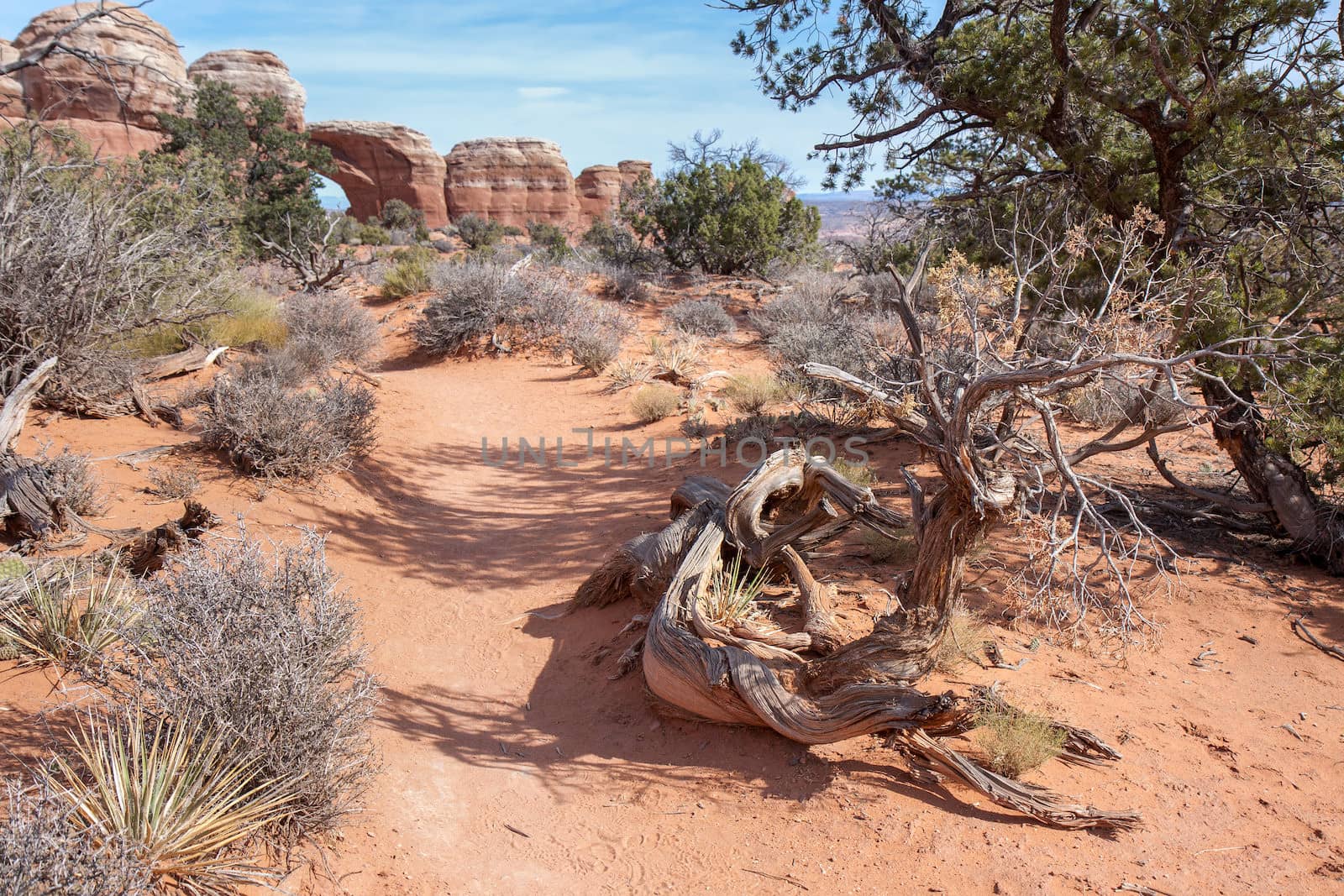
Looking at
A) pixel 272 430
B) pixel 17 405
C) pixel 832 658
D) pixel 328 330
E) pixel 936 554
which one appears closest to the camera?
pixel 936 554

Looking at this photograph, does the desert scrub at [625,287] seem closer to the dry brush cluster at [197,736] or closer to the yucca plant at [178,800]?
the dry brush cluster at [197,736]

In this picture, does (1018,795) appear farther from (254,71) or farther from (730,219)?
(254,71)

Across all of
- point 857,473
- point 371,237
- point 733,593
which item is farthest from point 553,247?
point 733,593

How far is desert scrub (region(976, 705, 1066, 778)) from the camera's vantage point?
11.0 ft

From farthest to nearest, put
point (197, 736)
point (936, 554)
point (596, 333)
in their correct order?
point (596, 333), point (936, 554), point (197, 736)

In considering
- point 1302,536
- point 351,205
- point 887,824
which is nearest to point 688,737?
point 887,824

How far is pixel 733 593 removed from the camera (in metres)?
4.71

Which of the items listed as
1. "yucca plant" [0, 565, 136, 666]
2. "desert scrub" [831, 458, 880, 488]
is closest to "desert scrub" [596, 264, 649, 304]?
"desert scrub" [831, 458, 880, 488]

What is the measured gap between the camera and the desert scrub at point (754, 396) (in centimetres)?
945

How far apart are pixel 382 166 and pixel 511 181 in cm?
786

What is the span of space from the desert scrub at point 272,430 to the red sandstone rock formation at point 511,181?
4395cm

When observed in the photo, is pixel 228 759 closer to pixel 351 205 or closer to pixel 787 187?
pixel 787 187

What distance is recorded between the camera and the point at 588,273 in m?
18.4

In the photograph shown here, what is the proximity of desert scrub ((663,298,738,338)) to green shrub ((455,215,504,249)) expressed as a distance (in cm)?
1790
